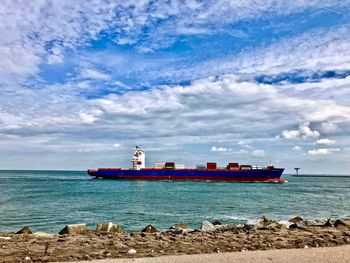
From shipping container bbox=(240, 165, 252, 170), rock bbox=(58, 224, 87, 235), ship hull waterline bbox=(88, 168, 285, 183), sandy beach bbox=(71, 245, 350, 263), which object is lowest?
rock bbox=(58, 224, 87, 235)

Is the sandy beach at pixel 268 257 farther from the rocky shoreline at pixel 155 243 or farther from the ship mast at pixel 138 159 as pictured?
the ship mast at pixel 138 159

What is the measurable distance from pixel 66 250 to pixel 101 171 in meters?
87.3

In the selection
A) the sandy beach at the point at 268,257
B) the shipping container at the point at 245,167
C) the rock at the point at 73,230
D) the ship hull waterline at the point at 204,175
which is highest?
the shipping container at the point at 245,167

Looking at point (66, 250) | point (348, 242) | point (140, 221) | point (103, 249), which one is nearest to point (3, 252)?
point (66, 250)

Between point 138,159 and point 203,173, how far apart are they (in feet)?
58.0

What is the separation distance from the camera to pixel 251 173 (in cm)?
8312

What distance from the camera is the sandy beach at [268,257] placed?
335 inches

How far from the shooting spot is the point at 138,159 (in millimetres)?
91312

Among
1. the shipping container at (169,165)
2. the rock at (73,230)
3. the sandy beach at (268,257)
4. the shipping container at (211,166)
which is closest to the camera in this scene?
the sandy beach at (268,257)

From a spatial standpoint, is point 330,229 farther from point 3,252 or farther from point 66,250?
point 3,252

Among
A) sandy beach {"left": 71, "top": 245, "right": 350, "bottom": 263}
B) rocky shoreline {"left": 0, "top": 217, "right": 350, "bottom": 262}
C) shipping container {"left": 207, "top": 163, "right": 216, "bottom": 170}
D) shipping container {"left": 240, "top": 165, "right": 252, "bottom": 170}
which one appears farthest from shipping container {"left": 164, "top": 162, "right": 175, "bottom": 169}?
sandy beach {"left": 71, "top": 245, "right": 350, "bottom": 263}

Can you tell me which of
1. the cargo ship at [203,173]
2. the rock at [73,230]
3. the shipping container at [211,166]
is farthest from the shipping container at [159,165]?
the rock at [73,230]

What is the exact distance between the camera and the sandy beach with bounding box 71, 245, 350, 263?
27.9 feet

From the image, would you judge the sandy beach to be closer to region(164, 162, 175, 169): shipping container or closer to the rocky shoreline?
the rocky shoreline
